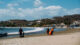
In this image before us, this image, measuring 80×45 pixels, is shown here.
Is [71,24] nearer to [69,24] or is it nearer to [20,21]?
[69,24]

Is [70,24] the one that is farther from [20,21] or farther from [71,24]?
[20,21]

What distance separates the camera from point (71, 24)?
45.2 metres

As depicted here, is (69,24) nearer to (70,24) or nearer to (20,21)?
(70,24)

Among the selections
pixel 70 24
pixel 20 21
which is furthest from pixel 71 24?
pixel 20 21

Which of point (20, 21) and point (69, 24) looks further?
point (69, 24)

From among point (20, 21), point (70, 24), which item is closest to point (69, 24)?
point (70, 24)

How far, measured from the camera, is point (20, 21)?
18.6 metres

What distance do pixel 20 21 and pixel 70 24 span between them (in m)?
29.6

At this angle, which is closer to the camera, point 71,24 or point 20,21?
point 20,21

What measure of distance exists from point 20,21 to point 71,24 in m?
29.7

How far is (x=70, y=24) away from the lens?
45.2 meters

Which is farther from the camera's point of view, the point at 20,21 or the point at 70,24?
the point at 70,24

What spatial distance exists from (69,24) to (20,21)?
29.3 metres

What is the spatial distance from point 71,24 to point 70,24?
33cm
